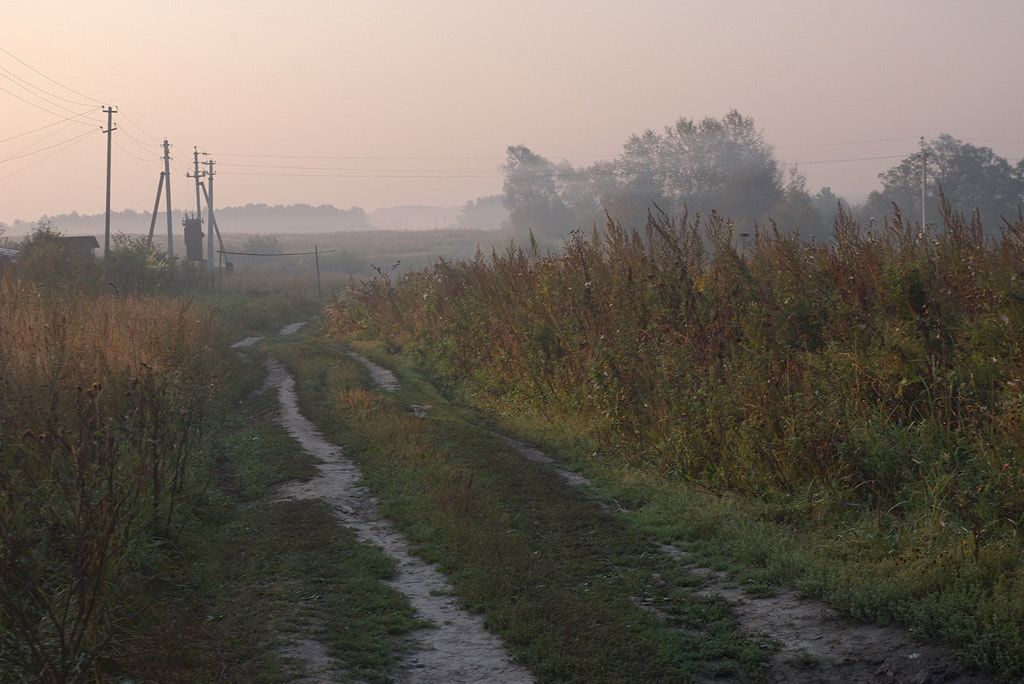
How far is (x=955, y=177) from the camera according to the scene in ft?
225

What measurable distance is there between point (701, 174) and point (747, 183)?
5.37m

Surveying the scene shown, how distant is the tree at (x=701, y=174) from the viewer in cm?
7338

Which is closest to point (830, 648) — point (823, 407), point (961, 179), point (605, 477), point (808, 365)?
point (823, 407)

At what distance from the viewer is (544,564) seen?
5879mm

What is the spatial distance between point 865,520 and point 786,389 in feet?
6.20

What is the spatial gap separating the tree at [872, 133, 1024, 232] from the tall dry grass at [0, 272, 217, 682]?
218 feet

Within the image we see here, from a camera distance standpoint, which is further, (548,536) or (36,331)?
(36,331)

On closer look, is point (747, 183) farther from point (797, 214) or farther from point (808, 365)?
point (808, 365)

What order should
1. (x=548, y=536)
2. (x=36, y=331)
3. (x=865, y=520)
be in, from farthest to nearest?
(x=36, y=331), (x=548, y=536), (x=865, y=520)

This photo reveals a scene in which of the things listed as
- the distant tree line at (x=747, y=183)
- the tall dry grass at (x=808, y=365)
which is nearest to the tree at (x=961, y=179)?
the distant tree line at (x=747, y=183)

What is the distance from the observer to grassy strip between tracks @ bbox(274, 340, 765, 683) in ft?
14.6

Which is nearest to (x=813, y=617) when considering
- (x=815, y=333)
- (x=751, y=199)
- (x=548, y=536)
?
(x=548, y=536)

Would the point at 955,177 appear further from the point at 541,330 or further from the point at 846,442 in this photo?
the point at 846,442

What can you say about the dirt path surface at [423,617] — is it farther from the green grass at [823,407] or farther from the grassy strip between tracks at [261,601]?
the green grass at [823,407]
